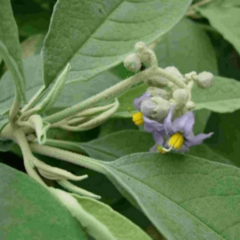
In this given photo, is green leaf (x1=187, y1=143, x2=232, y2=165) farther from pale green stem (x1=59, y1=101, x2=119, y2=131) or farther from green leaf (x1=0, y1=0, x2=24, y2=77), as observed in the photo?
green leaf (x1=0, y1=0, x2=24, y2=77)

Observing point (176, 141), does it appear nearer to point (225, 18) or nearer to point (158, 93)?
point (158, 93)

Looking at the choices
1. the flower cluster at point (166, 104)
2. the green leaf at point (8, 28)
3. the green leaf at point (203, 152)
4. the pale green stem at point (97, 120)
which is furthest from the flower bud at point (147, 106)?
the green leaf at point (203, 152)

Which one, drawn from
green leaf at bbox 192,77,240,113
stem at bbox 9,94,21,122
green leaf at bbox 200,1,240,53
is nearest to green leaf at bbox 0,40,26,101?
stem at bbox 9,94,21,122

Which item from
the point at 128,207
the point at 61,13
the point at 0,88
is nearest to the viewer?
the point at 61,13

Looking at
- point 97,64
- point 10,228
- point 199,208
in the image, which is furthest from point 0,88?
point 199,208

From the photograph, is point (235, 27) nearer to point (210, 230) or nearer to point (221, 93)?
point (221, 93)

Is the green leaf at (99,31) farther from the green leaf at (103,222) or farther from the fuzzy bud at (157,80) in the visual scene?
the green leaf at (103,222)
